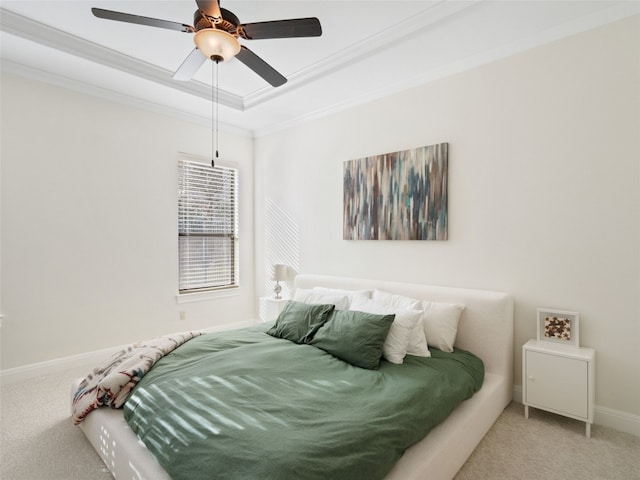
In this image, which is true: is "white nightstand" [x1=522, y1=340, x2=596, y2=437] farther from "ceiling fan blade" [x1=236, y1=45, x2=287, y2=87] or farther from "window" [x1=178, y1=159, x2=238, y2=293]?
"window" [x1=178, y1=159, x2=238, y2=293]

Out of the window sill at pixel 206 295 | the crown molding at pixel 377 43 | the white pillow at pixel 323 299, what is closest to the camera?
the crown molding at pixel 377 43

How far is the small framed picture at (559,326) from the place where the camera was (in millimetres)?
2432

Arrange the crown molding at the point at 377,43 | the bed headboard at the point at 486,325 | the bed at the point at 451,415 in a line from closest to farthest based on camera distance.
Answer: the bed at the point at 451,415 < the crown molding at the point at 377,43 < the bed headboard at the point at 486,325

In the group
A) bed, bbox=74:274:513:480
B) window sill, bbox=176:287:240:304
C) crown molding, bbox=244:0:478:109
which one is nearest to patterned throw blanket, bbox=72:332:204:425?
bed, bbox=74:274:513:480

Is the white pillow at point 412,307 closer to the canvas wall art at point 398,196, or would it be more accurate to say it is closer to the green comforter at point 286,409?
the green comforter at point 286,409

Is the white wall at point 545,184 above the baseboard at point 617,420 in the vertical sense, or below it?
above

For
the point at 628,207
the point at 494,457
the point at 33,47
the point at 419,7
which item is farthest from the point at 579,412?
the point at 33,47

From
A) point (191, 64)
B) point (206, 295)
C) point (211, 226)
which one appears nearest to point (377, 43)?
point (191, 64)

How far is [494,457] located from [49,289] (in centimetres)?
389

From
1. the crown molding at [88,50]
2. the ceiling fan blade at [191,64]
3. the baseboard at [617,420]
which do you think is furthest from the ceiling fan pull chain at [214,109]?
the baseboard at [617,420]

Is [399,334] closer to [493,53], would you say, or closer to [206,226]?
[493,53]

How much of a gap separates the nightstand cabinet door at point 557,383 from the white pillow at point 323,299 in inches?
55.6

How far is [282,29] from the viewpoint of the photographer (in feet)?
6.40

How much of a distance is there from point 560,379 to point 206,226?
394 cm
